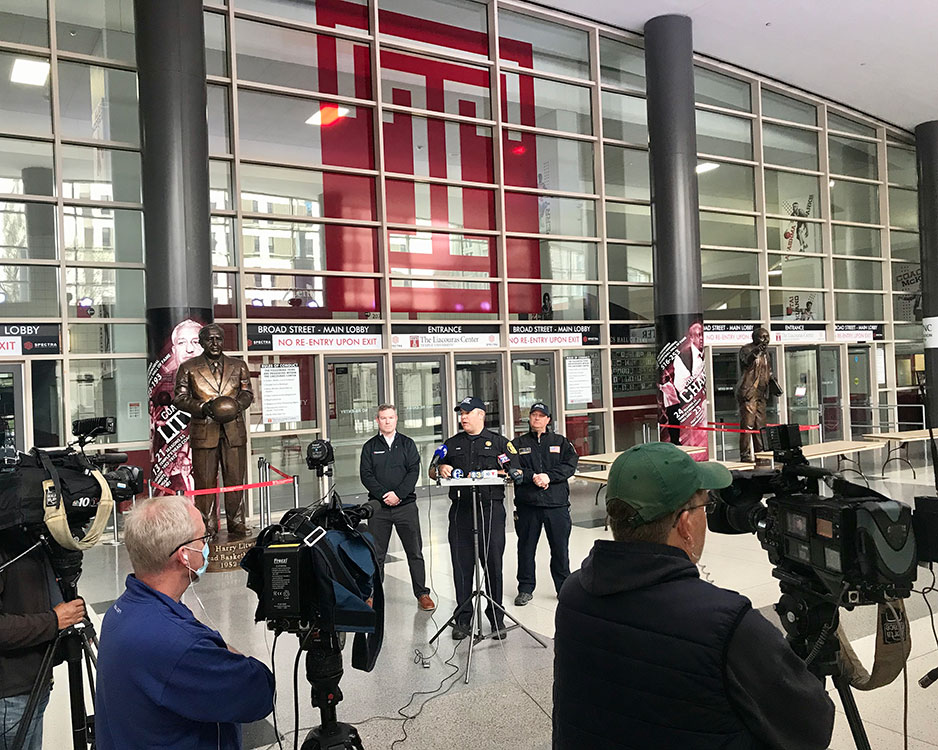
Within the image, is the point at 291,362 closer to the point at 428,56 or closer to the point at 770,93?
the point at 428,56

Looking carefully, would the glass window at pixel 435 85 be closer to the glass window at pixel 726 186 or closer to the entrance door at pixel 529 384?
the entrance door at pixel 529 384

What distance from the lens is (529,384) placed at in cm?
1225

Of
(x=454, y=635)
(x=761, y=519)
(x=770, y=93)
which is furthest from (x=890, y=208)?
(x=761, y=519)

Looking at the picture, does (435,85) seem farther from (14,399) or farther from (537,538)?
(537,538)

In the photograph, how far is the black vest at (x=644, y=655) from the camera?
1504mm

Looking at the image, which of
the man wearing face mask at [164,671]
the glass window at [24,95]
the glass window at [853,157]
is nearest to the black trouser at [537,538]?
the man wearing face mask at [164,671]

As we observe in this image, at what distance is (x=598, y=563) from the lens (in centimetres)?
171

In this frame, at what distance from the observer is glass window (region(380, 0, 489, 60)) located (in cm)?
1127

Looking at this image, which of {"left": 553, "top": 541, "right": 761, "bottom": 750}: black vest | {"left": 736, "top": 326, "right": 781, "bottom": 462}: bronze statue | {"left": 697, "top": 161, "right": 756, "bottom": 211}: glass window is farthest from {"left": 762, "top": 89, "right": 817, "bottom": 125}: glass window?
{"left": 553, "top": 541, "right": 761, "bottom": 750}: black vest

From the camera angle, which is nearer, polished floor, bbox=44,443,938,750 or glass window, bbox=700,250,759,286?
polished floor, bbox=44,443,938,750

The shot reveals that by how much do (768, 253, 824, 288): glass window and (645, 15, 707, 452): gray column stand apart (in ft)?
10.3

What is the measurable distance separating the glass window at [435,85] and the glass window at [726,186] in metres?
4.49

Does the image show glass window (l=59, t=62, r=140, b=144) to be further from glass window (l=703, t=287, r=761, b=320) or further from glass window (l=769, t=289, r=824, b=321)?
glass window (l=769, t=289, r=824, b=321)

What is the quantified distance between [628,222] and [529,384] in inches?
134
